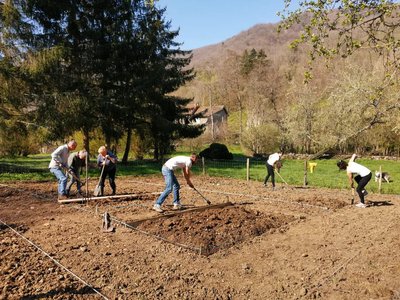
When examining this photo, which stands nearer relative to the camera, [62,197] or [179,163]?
[179,163]

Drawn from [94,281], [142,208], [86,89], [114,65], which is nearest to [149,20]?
[114,65]

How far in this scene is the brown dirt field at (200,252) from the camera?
473 centimetres

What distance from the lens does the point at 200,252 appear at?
5926 millimetres

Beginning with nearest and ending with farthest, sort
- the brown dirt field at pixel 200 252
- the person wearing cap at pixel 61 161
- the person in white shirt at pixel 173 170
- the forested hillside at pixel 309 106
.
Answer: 1. the brown dirt field at pixel 200 252
2. the person in white shirt at pixel 173 170
3. the person wearing cap at pixel 61 161
4. the forested hillside at pixel 309 106

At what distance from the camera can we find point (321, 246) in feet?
21.2

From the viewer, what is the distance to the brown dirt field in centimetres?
473

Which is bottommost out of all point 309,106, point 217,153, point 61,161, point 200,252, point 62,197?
point 200,252

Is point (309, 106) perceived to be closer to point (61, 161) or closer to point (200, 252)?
point (61, 161)

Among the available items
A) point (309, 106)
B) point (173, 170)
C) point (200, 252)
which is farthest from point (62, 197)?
point (309, 106)

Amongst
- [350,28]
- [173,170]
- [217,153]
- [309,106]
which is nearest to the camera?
[350,28]

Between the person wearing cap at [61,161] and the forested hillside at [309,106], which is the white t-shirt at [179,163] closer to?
the person wearing cap at [61,161]

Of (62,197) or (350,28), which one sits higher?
(350,28)

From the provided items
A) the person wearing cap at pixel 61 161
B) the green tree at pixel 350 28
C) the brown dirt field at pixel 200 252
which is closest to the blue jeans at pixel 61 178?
the person wearing cap at pixel 61 161

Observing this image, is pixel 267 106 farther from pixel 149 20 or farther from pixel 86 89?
pixel 86 89
